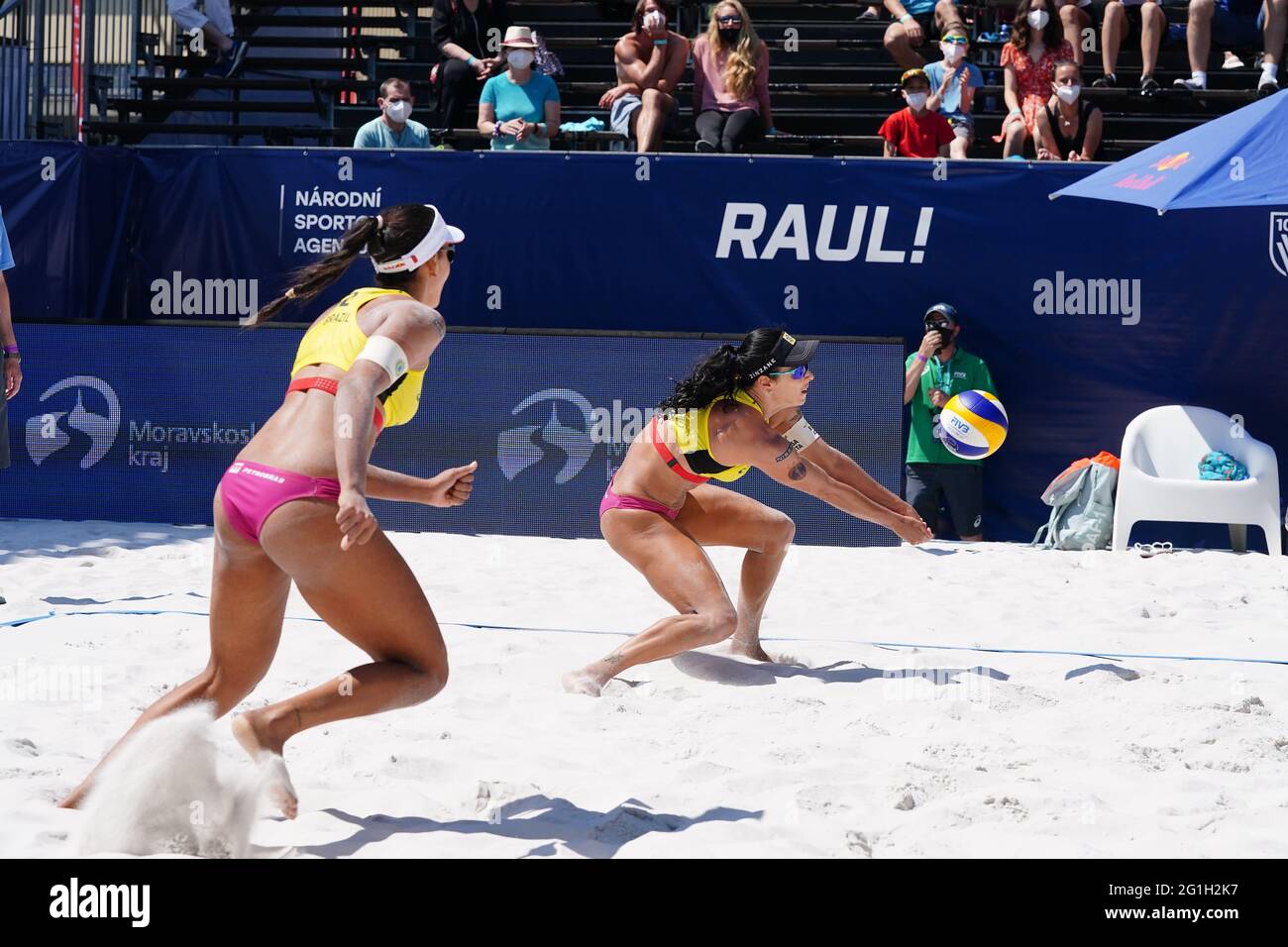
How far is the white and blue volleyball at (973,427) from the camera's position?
7750 millimetres

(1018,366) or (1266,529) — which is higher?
(1018,366)

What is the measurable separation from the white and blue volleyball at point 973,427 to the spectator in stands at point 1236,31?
456 cm

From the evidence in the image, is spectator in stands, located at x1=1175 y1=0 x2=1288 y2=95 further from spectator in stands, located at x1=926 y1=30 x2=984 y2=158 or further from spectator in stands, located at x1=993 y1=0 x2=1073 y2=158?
spectator in stands, located at x1=926 y1=30 x2=984 y2=158

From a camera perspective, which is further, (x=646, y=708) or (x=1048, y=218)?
(x=1048, y=218)

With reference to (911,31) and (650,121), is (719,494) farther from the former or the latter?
(911,31)

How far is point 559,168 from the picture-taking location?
9.51 meters

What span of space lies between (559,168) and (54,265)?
3416 mm

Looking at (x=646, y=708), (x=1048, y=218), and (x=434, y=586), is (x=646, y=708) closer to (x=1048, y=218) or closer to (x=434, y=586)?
(x=434, y=586)

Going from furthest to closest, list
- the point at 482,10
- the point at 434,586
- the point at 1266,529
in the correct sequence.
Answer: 1. the point at 482,10
2. the point at 1266,529
3. the point at 434,586

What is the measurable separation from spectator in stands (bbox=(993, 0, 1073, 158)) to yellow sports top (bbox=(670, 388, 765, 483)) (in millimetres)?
5937

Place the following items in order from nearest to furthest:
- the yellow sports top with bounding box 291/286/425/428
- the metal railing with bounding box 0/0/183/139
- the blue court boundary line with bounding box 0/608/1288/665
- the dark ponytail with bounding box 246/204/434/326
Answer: the yellow sports top with bounding box 291/286/425/428, the dark ponytail with bounding box 246/204/434/326, the blue court boundary line with bounding box 0/608/1288/665, the metal railing with bounding box 0/0/183/139

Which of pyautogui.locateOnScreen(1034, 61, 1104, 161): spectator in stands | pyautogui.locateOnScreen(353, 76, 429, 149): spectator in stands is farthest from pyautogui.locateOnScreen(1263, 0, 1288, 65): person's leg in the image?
pyautogui.locateOnScreen(353, 76, 429, 149): spectator in stands

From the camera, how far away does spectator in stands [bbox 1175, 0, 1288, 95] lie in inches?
432
